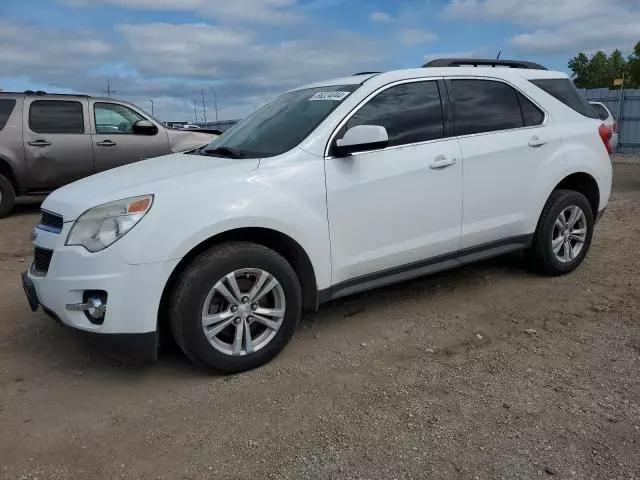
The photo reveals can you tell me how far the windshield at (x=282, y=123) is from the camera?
12.6ft

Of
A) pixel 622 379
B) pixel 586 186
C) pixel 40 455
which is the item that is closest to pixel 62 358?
pixel 40 455

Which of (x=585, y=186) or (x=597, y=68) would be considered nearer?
(x=585, y=186)

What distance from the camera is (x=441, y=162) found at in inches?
162

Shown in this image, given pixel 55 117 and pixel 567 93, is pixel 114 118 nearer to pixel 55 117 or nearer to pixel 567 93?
pixel 55 117

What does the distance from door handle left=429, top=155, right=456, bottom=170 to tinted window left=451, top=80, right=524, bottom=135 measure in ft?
0.90

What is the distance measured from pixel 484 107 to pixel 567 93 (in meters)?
1.07

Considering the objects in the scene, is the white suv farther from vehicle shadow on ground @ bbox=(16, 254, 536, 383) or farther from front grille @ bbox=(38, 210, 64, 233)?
vehicle shadow on ground @ bbox=(16, 254, 536, 383)

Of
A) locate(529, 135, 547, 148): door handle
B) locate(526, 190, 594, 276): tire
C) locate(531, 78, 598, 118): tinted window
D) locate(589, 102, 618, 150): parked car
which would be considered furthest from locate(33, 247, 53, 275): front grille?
locate(589, 102, 618, 150): parked car

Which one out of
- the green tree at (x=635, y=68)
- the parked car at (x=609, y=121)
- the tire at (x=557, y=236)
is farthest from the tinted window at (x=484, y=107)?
the green tree at (x=635, y=68)

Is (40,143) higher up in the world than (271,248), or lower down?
higher up

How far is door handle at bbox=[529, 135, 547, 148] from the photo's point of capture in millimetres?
4627

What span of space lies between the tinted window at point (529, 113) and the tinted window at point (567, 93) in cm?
25

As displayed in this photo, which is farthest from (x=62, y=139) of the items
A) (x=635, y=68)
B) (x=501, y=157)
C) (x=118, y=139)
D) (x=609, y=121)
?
(x=635, y=68)

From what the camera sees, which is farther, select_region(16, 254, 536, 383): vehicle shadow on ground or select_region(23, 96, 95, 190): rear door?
select_region(23, 96, 95, 190): rear door
